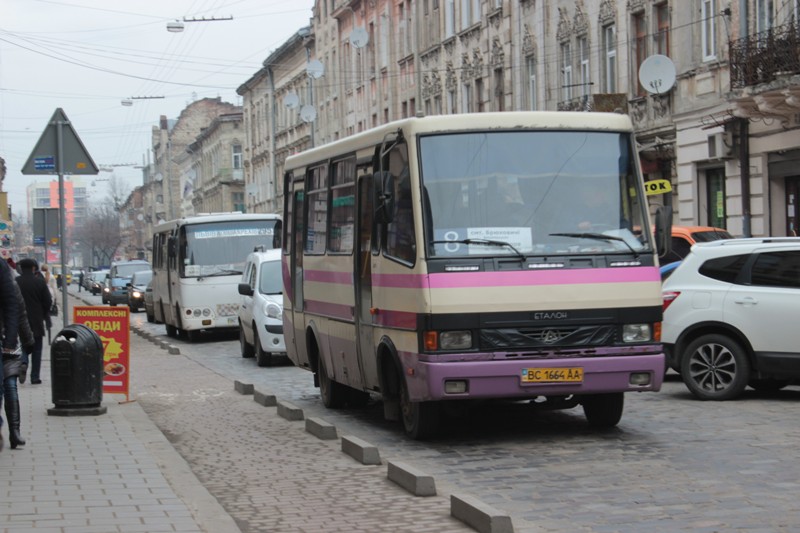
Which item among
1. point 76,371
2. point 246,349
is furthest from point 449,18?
point 76,371

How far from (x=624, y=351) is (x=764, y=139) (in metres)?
18.4

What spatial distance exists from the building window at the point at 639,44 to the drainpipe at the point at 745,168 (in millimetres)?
5167

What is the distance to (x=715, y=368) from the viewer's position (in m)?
14.8

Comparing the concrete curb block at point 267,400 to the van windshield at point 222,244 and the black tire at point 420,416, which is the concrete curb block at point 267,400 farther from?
the van windshield at point 222,244

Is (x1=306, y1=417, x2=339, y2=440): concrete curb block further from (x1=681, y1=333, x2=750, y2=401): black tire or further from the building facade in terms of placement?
the building facade

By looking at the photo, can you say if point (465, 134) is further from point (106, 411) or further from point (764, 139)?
point (764, 139)

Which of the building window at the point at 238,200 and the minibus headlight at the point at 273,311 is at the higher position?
the building window at the point at 238,200

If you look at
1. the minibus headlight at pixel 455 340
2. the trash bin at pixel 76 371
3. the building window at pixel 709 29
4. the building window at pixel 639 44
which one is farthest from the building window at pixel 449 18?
the minibus headlight at pixel 455 340

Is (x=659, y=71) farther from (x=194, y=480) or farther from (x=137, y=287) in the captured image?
(x=137, y=287)

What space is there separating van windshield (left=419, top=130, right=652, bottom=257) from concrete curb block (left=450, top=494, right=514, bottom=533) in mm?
3505

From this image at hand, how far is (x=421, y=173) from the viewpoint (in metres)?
11.7

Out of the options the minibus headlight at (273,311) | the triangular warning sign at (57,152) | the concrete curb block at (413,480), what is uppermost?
the triangular warning sign at (57,152)

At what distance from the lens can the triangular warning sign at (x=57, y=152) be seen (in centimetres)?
1605

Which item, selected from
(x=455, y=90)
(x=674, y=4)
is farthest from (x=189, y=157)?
(x=674, y=4)
